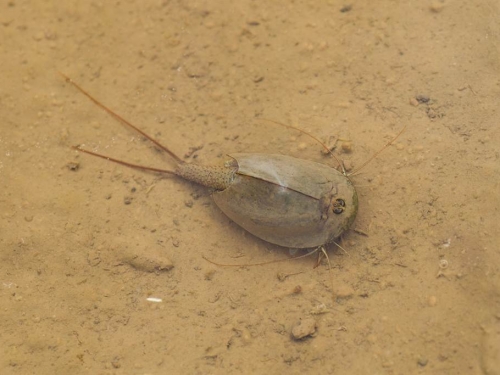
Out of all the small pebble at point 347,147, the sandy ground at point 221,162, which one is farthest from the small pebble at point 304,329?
the small pebble at point 347,147

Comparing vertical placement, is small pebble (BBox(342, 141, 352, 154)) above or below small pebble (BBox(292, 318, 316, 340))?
above

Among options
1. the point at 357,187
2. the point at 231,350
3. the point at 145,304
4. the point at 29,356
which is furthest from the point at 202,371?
the point at 357,187

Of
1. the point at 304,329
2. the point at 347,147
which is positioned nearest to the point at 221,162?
the point at 347,147

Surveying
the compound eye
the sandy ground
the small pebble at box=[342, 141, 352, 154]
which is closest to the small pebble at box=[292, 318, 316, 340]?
the sandy ground

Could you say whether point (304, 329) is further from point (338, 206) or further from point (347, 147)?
point (347, 147)

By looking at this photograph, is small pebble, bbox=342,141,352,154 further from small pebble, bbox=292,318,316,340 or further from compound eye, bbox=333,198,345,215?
small pebble, bbox=292,318,316,340

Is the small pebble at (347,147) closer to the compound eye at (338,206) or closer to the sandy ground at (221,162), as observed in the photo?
the sandy ground at (221,162)
